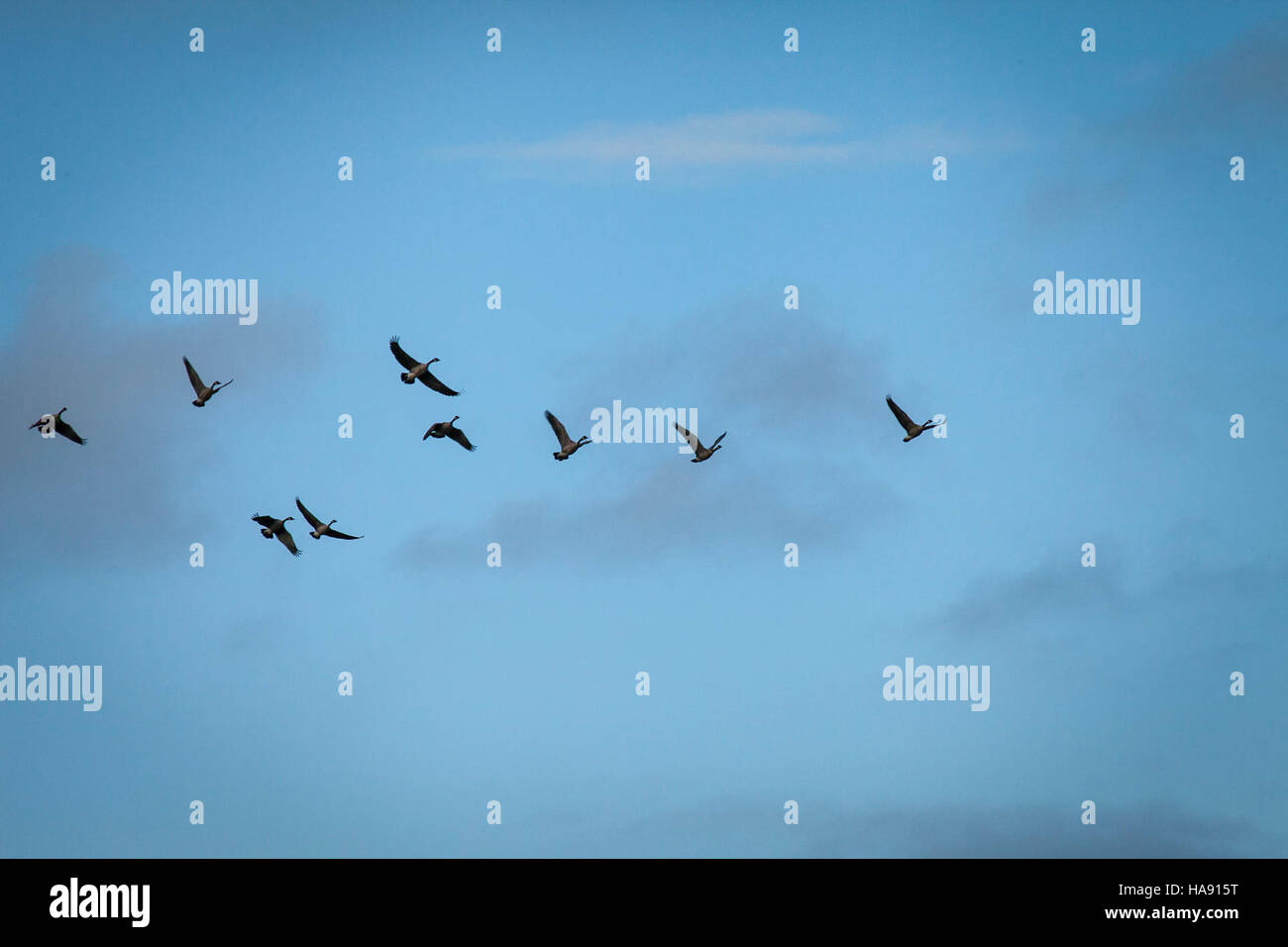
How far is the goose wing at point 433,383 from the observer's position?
77.8 meters

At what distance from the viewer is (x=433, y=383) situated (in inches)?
3073

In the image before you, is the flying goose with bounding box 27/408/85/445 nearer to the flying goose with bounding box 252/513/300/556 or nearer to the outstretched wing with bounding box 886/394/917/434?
the flying goose with bounding box 252/513/300/556

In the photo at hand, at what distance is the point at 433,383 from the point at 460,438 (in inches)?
106

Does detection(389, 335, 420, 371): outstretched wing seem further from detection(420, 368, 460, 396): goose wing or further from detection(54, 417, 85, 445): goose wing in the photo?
detection(54, 417, 85, 445): goose wing

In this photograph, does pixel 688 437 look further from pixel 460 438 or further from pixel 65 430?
pixel 65 430

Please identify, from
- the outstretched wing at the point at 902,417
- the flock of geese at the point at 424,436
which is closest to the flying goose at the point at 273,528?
the flock of geese at the point at 424,436

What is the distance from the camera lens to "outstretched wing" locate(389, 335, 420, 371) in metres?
76.4

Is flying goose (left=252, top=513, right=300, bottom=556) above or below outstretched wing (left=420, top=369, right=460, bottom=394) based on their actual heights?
below

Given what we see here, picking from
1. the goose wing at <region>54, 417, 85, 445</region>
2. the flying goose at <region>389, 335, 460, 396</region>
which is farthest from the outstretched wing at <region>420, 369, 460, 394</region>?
the goose wing at <region>54, 417, 85, 445</region>
